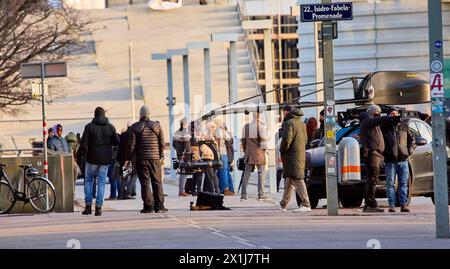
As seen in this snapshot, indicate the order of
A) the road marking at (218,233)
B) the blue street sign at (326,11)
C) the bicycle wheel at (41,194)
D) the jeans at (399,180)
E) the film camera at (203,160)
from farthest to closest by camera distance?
the film camera at (203,160) < the bicycle wheel at (41,194) < the jeans at (399,180) < the blue street sign at (326,11) < the road marking at (218,233)

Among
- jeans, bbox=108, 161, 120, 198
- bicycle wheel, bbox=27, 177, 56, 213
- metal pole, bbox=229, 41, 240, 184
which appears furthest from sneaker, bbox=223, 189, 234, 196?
bicycle wheel, bbox=27, 177, 56, 213

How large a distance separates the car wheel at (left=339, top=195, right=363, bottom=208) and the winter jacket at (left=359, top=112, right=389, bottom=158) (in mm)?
2136

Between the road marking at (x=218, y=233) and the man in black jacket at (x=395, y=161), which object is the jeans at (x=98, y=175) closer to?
the road marking at (x=218, y=233)

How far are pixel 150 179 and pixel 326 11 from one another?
4.74 metres

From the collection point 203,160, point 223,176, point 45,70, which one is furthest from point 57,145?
point 45,70

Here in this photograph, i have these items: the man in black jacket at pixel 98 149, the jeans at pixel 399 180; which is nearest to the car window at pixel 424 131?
the jeans at pixel 399 180

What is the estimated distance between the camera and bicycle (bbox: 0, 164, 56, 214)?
26.5 m

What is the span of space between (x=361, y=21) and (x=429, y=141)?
44.4 feet

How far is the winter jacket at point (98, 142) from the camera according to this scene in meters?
24.8

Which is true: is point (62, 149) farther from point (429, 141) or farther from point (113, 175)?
point (429, 141)

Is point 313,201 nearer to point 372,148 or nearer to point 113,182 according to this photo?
point 372,148

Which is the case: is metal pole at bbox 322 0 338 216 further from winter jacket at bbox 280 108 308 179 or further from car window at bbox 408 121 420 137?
car window at bbox 408 121 420 137

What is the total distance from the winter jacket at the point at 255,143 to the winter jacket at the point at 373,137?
5799 millimetres

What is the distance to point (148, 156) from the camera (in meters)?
24.8
